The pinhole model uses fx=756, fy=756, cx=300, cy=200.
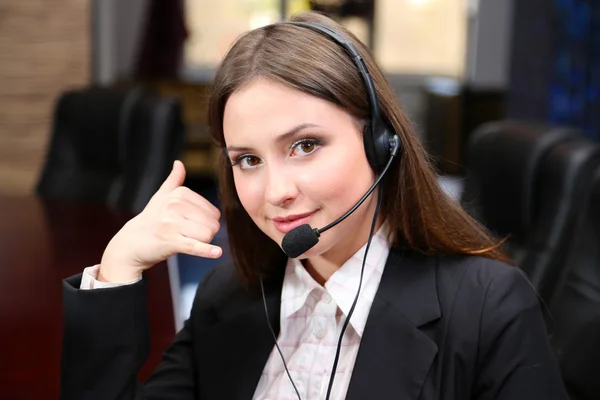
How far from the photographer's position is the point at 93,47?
456 cm

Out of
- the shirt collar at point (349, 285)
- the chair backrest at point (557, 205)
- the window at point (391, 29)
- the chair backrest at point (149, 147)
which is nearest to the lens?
the shirt collar at point (349, 285)

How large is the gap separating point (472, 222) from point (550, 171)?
29.2 inches

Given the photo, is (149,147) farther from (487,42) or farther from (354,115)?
(487,42)

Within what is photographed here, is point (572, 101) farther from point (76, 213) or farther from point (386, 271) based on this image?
point (386, 271)

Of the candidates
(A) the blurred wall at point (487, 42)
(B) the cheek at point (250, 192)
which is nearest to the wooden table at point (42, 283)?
(B) the cheek at point (250, 192)

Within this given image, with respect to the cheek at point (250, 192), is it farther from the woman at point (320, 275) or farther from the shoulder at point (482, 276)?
the shoulder at point (482, 276)

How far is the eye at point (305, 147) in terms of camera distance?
35.4 inches

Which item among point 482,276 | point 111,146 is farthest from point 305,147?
point 111,146

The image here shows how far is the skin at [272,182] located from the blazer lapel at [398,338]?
10cm

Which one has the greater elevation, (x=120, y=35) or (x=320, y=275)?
(x=320, y=275)

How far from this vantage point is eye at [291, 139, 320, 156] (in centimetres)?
90

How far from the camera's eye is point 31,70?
13.6 feet

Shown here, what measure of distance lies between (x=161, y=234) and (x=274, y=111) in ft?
0.72

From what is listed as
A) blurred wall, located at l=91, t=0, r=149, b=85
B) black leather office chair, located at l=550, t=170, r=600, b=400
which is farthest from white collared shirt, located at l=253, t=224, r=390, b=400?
blurred wall, located at l=91, t=0, r=149, b=85
